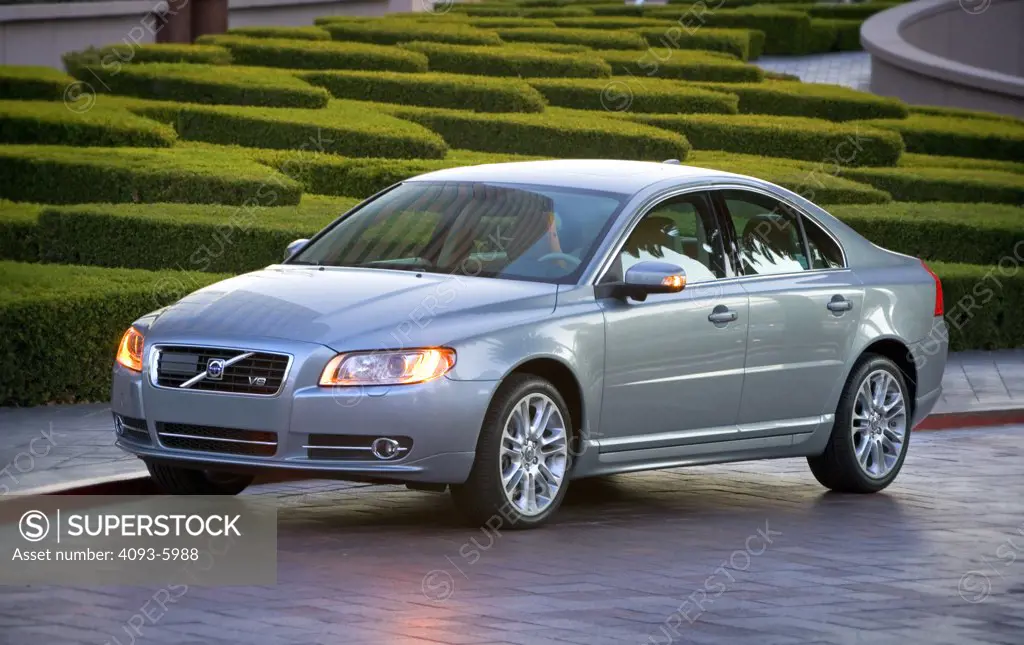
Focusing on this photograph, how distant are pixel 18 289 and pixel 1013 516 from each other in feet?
20.1

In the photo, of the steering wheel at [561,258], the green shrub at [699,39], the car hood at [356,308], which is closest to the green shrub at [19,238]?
the car hood at [356,308]

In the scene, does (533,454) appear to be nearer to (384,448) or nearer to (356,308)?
(384,448)

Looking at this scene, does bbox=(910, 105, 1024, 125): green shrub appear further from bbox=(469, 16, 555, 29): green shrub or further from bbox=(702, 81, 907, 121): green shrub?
bbox=(469, 16, 555, 29): green shrub

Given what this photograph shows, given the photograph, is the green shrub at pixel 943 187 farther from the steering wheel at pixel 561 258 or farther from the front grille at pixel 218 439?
the front grille at pixel 218 439

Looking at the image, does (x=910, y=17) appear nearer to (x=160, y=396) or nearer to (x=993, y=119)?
(x=993, y=119)

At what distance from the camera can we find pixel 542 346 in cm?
880

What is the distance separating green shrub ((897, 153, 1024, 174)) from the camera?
26.3m

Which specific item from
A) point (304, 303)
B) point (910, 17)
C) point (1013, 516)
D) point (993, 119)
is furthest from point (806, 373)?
point (910, 17)

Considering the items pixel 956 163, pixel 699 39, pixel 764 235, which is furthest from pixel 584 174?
pixel 699 39

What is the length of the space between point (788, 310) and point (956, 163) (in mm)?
17063

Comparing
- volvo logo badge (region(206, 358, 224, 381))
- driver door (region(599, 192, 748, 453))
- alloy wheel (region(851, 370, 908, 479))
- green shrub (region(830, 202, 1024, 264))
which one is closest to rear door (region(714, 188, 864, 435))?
driver door (region(599, 192, 748, 453))

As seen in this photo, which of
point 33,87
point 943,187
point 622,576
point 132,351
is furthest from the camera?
point 33,87

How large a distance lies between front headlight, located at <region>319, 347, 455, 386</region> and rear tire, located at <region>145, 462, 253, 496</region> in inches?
44.2

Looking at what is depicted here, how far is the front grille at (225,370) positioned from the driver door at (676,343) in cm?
162
